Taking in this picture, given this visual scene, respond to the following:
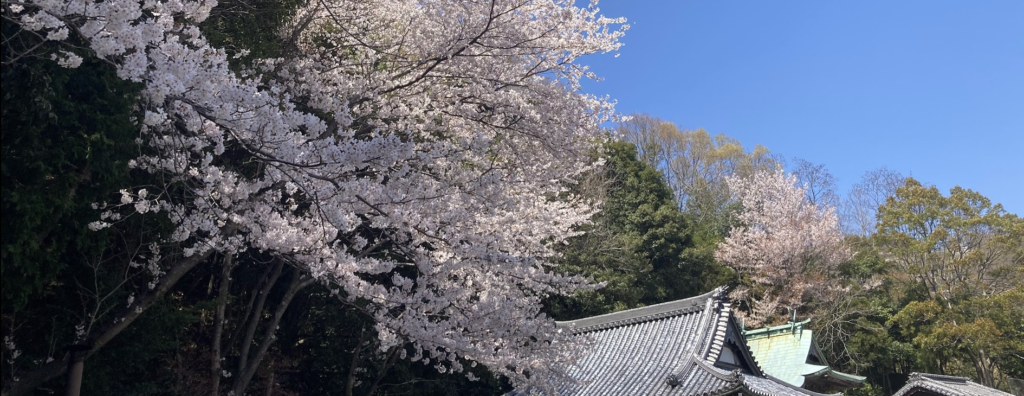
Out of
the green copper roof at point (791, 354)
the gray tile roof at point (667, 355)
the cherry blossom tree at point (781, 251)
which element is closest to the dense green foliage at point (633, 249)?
the cherry blossom tree at point (781, 251)

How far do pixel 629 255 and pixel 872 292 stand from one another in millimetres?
10395

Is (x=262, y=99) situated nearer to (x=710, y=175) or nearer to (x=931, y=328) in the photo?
(x=931, y=328)

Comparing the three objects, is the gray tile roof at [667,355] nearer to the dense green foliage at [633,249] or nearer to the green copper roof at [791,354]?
the dense green foliage at [633,249]

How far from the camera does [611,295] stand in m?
18.1

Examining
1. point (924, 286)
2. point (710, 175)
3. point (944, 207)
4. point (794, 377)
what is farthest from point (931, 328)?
point (710, 175)

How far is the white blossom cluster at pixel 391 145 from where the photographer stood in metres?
4.39

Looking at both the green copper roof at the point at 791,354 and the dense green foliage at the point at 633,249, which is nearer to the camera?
the green copper roof at the point at 791,354

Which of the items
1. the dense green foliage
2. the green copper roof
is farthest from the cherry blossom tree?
the green copper roof

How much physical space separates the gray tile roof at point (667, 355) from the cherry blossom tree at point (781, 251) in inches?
359

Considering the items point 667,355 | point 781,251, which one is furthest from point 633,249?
point 667,355

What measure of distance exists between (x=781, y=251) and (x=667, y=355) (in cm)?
1246

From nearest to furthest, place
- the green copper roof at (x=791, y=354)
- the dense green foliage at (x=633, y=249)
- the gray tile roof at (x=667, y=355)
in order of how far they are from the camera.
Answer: the gray tile roof at (x=667, y=355) → the green copper roof at (x=791, y=354) → the dense green foliage at (x=633, y=249)

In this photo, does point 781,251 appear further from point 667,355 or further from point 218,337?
point 218,337

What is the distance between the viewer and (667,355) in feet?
43.4
